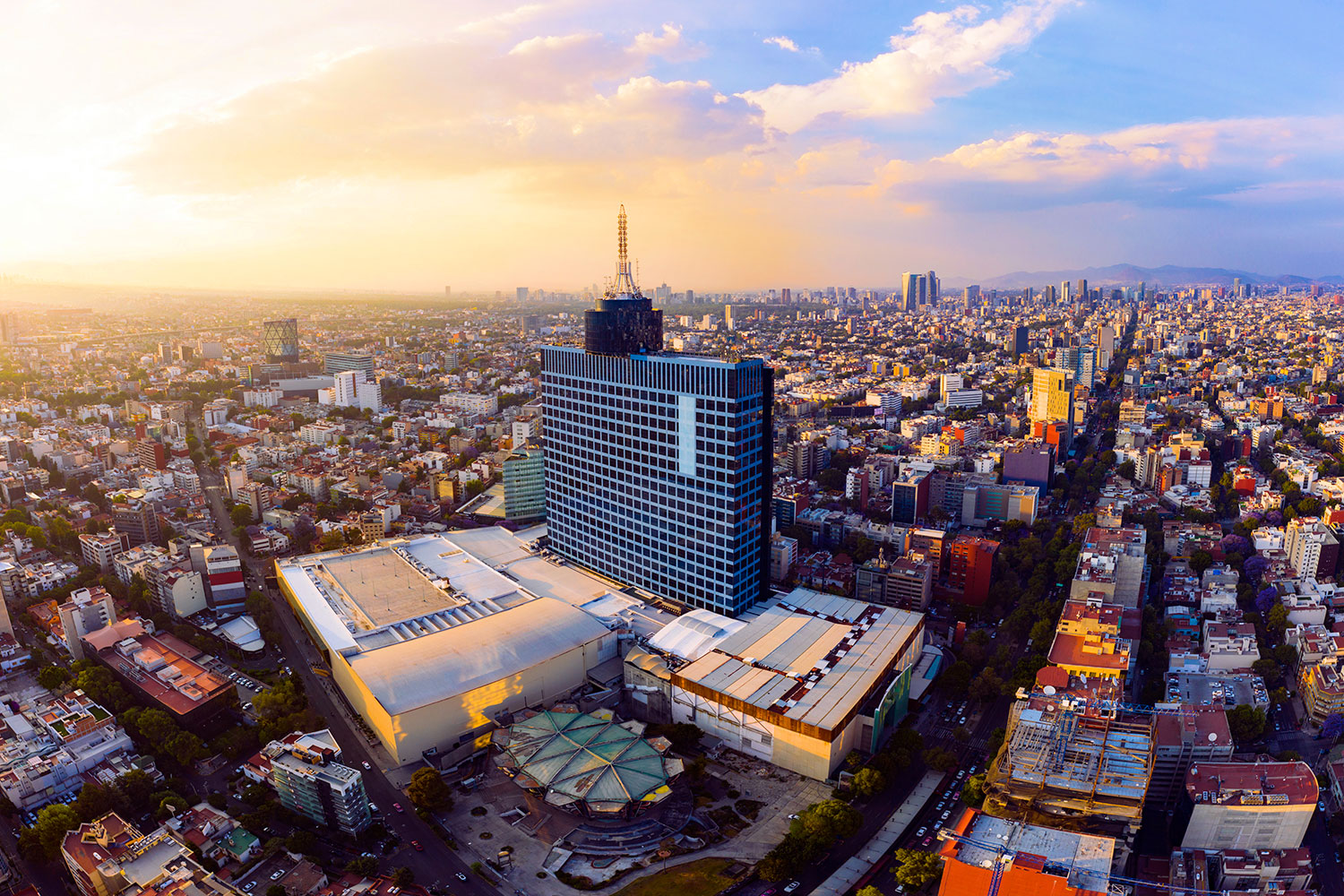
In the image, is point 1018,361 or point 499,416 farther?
point 1018,361

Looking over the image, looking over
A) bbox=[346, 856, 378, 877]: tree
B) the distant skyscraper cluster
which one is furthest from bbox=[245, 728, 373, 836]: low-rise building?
the distant skyscraper cluster

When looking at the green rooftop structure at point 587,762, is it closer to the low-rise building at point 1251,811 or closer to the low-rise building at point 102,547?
the low-rise building at point 1251,811

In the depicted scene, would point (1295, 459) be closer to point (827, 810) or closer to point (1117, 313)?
point (827, 810)

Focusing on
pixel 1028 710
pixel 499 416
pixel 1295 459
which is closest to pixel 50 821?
pixel 1028 710

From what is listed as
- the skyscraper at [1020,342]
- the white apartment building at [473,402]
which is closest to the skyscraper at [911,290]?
the skyscraper at [1020,342]

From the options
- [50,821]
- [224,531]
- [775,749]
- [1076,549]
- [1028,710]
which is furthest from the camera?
[224,531]
